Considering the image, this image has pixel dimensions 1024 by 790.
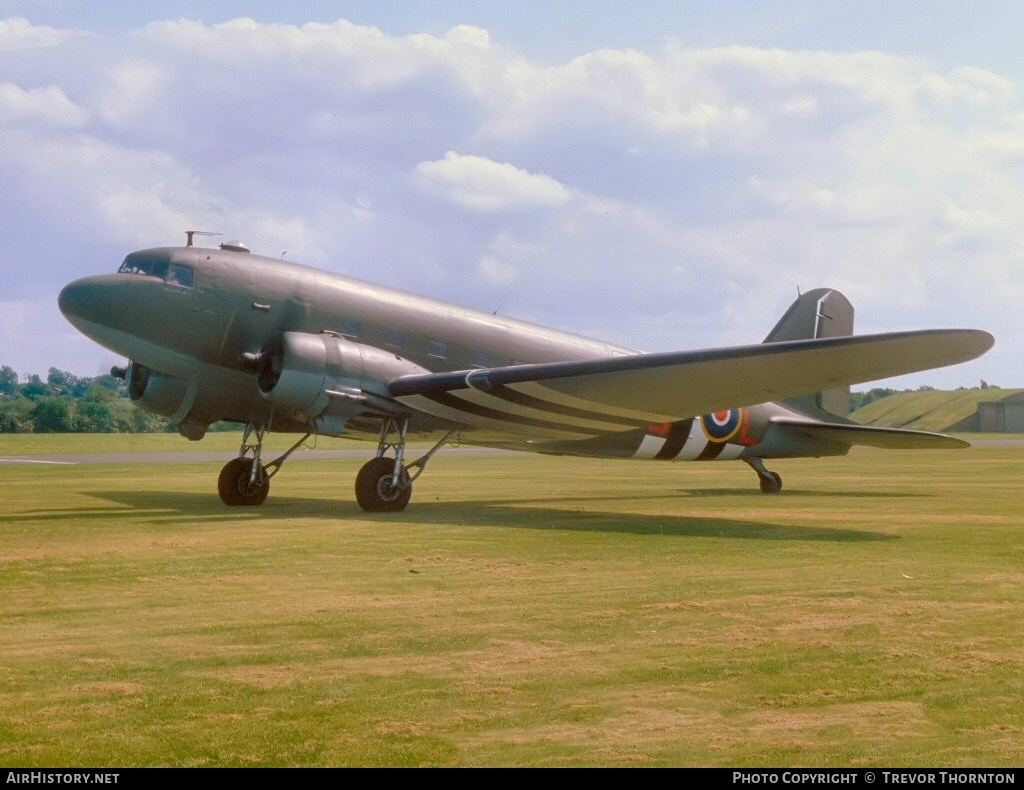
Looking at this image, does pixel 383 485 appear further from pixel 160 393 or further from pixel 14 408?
pixel 14 408

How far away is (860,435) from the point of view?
2403 cm

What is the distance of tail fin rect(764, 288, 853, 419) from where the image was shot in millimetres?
25094

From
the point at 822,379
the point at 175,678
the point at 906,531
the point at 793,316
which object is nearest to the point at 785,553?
the point at 906,531

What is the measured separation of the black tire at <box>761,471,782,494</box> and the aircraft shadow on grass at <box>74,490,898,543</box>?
5618 mm

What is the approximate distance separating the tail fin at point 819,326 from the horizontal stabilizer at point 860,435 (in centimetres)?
56

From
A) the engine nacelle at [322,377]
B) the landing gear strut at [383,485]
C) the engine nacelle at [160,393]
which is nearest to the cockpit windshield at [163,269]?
the engine nacelle at [322,377]

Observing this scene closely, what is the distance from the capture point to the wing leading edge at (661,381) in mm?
14461

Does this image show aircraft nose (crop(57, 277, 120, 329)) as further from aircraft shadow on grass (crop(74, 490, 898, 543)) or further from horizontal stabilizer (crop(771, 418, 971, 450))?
horizontal stabilizer (crop(771, 418, 971, 450))

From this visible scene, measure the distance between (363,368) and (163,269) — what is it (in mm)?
3674

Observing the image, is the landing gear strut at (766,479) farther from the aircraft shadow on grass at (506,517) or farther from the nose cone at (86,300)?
the nose cone at (86,300)

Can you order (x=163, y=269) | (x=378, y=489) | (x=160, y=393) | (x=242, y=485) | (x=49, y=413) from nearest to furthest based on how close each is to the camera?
(x=378, y=489) → (x=163, y=269) → (x=160, y=393) → (x=242, y=485) → (x=49, y=413)

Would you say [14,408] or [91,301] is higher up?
[91,301]

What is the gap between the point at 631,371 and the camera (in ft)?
55.3

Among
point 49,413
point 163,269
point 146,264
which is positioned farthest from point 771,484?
point 49,413
